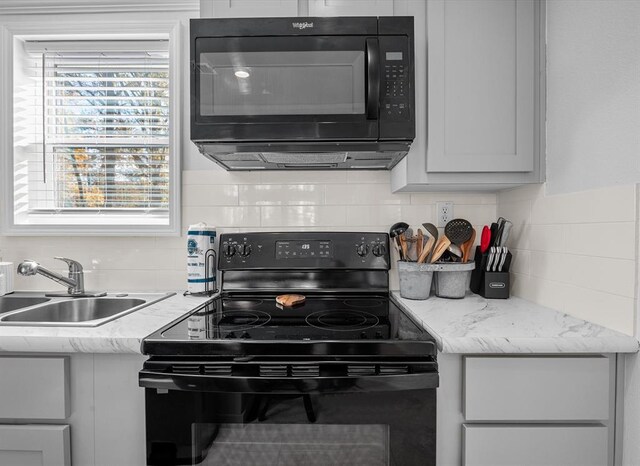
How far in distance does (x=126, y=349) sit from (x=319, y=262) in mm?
825

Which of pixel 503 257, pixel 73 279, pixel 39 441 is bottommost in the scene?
pixel 39 441

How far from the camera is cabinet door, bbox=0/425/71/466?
3.37 feet

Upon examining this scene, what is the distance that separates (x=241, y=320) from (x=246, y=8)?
3.75 feet

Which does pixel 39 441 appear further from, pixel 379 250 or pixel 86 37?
pixel 86 37

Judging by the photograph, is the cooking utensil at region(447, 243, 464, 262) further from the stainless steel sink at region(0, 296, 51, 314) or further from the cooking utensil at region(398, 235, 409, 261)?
the stainless steel sink at region(0, 296, 51, 314)

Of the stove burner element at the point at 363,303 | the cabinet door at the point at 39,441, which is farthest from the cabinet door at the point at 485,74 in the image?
the cabinet door at the point at 39,441

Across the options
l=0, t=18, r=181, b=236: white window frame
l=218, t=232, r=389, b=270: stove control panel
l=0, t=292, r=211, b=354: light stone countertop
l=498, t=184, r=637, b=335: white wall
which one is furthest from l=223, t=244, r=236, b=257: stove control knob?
l=498, t=184, r=637, b=335: white wall

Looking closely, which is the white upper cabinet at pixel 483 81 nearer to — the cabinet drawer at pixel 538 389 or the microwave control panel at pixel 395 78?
the microwave control panel at pixel 395 78

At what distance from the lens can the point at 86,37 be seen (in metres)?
1.77

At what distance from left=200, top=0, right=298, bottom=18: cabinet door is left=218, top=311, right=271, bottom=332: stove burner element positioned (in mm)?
1101

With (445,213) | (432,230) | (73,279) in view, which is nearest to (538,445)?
(432,230)

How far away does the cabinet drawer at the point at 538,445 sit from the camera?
991 millimetres

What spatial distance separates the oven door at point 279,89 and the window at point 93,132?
61cm

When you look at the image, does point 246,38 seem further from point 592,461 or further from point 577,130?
point 592,461
